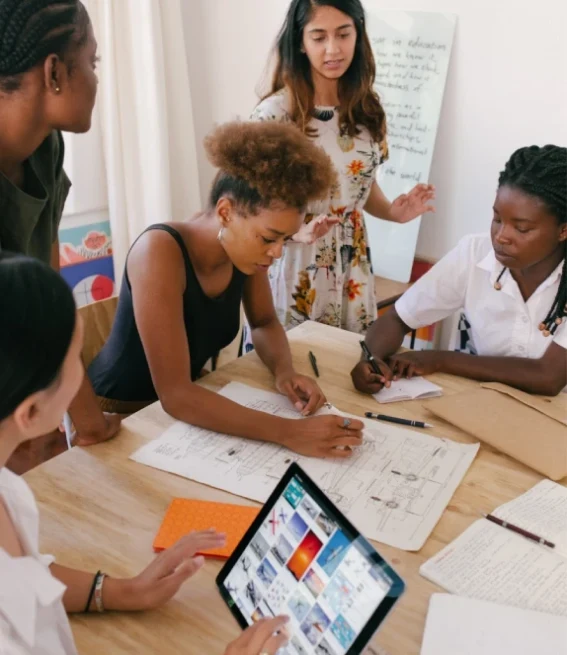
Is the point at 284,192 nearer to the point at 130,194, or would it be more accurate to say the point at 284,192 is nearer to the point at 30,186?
the point at 30,186

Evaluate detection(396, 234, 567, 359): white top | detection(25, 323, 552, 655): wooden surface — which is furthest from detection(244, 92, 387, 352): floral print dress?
detection(25, 323, 552, 655): wooden surface

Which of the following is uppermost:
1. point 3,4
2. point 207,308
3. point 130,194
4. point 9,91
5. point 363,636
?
point 3,4

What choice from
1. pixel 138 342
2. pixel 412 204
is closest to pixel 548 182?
pixel 412 204

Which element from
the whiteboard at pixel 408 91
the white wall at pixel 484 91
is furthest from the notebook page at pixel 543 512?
the whiteboard at pixel 408 91

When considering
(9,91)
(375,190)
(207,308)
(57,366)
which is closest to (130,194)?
(375,190)

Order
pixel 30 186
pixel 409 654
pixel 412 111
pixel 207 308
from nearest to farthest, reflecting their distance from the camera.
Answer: pixel 409 654 → pixel 30 186 → pixel 207 308 → pixel 412 111

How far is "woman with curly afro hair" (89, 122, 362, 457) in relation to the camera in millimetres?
1298

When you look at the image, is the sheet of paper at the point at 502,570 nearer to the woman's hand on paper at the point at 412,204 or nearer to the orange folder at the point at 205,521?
the orange folder at the point at 205,521

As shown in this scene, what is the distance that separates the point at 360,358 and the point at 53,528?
855 mm

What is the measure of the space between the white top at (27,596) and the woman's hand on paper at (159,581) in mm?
80

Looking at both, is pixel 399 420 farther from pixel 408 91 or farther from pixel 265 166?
pixel 408 91

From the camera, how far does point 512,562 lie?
1.00 metres

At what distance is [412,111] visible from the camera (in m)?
2.61

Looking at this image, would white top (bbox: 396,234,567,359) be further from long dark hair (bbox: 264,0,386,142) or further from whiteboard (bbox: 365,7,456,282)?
whiteboard (bbox: 365,7,456,282)
